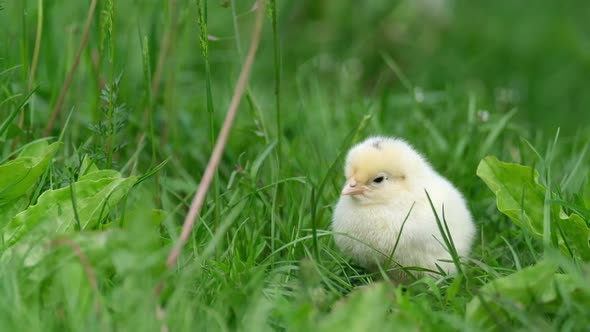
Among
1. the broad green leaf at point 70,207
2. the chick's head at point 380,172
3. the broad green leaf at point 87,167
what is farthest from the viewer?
the chick's head at point 380,172

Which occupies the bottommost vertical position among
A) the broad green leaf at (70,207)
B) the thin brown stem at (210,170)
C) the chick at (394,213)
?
the chick at (394,213)

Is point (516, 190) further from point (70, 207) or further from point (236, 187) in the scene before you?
point (70, 207)

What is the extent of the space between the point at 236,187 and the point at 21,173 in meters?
0.90

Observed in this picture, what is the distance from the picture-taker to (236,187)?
12.3 ft

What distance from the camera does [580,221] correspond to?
123 inches

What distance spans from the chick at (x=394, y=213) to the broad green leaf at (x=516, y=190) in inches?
6.7

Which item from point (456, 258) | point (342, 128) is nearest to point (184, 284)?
point (456, 258)

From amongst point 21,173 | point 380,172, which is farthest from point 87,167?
point 380,172

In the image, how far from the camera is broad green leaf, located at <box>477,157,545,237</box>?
3293mm

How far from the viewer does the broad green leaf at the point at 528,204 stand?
3.17 metres

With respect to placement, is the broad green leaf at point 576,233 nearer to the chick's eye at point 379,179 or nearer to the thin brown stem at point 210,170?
the chick's eye at point 379,179

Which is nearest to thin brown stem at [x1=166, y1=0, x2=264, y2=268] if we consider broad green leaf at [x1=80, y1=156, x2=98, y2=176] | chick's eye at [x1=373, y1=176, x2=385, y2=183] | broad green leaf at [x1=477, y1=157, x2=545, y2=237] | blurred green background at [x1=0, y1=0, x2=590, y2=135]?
broad green leaf at [x1=80, y1=156, x2=98, y2=176]

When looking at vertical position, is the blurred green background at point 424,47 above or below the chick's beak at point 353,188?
below

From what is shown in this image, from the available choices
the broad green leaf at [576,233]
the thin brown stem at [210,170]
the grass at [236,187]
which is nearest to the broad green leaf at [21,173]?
the grass at [236,187]
